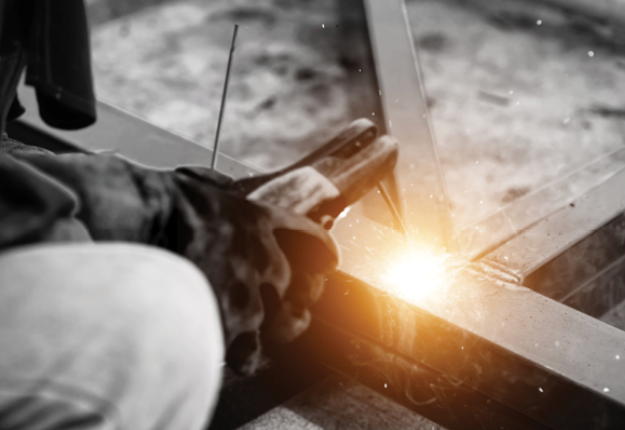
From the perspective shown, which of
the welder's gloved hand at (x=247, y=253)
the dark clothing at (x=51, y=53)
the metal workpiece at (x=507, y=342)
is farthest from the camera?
the dark clothing at (x=51, y=53)

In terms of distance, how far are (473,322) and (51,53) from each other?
2.19 feet

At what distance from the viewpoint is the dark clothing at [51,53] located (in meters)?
0.67

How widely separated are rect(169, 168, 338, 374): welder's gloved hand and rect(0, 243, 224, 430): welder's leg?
0.22 ft

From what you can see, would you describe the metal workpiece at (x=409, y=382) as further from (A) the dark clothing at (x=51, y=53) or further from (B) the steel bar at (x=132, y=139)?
(A) the dark clothing at (x=51, y=53)

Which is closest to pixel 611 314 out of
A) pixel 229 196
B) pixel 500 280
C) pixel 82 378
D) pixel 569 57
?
pixel 500 280

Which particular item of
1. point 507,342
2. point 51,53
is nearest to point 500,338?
point 507,342

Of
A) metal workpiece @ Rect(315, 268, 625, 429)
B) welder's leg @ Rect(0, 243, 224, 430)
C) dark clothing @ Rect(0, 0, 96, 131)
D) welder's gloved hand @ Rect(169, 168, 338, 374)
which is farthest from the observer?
dark clothing @ Rect(0, 0, 96, 131)

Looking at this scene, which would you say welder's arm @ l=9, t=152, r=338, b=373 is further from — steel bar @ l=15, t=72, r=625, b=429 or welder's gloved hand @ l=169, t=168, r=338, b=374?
steel bar @ l=15, t=72, r=625, b=429

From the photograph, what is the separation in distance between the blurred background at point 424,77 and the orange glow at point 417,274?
6 centimetres

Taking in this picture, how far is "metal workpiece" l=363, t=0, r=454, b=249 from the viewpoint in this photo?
59cm

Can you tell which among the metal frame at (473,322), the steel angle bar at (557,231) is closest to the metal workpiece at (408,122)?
the metal frame at (473,322)

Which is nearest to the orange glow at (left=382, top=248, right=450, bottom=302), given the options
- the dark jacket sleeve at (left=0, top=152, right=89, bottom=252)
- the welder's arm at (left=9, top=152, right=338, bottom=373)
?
the welder's arm at (left=9, top=152, right=338, bottom=373)

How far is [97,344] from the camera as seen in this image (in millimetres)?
313

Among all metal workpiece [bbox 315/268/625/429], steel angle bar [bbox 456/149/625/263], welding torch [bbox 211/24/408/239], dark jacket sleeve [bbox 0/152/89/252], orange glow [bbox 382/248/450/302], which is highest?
dark jacket sleeve [bbox 0/152/89/252]
